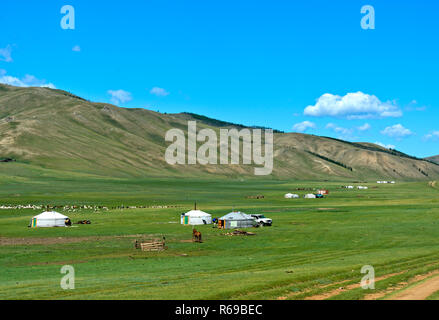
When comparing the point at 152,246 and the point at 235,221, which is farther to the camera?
the point at 235,221

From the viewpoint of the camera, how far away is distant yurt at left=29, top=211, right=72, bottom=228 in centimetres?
8044

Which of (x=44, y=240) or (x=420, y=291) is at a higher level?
(x=44, y=240)

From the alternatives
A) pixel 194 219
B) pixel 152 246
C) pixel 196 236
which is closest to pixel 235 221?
pixel 194 219

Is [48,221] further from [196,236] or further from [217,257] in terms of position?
[217,257]

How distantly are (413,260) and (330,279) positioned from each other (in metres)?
11.6

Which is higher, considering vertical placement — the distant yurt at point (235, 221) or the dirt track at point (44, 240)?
the distant yurt at point (235, 221)

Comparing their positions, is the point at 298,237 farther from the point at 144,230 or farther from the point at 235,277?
the point at 235,277

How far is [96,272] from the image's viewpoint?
39.8m

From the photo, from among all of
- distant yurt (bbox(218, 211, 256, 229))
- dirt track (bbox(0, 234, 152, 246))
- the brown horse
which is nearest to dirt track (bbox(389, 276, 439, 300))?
the brown horse

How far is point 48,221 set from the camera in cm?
8075

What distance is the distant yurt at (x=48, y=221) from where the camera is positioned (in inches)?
3167

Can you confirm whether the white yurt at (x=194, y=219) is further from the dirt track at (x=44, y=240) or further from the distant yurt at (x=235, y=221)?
the dirt track at (x=44, y=240)

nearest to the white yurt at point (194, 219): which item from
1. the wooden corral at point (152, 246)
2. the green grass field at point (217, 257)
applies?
the green grass field at point (217, 257)
